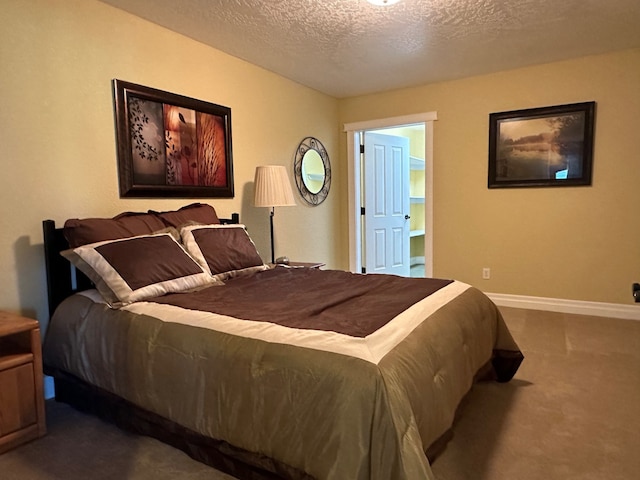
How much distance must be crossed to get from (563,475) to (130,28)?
11.4 ft

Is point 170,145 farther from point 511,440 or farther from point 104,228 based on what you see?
point 511,440

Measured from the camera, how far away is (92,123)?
8.52 ft

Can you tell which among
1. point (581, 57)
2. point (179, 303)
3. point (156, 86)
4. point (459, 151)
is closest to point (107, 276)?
point (179, 303)

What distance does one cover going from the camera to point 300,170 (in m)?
4.46

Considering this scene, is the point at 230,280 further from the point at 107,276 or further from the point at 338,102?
the point at 338,102

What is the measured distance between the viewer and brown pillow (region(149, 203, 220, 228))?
2.78 metres

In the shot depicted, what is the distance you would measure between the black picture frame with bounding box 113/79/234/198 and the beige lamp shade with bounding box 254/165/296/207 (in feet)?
0.89

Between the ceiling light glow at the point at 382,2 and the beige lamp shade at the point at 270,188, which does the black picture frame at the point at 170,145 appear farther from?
the ceiling light glow at the point at 382,2

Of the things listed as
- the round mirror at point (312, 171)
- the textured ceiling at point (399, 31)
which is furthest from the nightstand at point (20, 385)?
the round mirror at point (312, 171)

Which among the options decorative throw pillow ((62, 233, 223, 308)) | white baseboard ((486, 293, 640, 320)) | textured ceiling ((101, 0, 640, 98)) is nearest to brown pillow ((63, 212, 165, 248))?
decorative throw pillow ((62, 233, 223, 308))

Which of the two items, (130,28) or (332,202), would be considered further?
(332,202)

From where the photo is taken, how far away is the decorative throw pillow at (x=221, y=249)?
2.58 m

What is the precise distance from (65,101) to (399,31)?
7.64 feet

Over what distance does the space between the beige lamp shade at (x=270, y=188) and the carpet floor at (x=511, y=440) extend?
6.49ft
